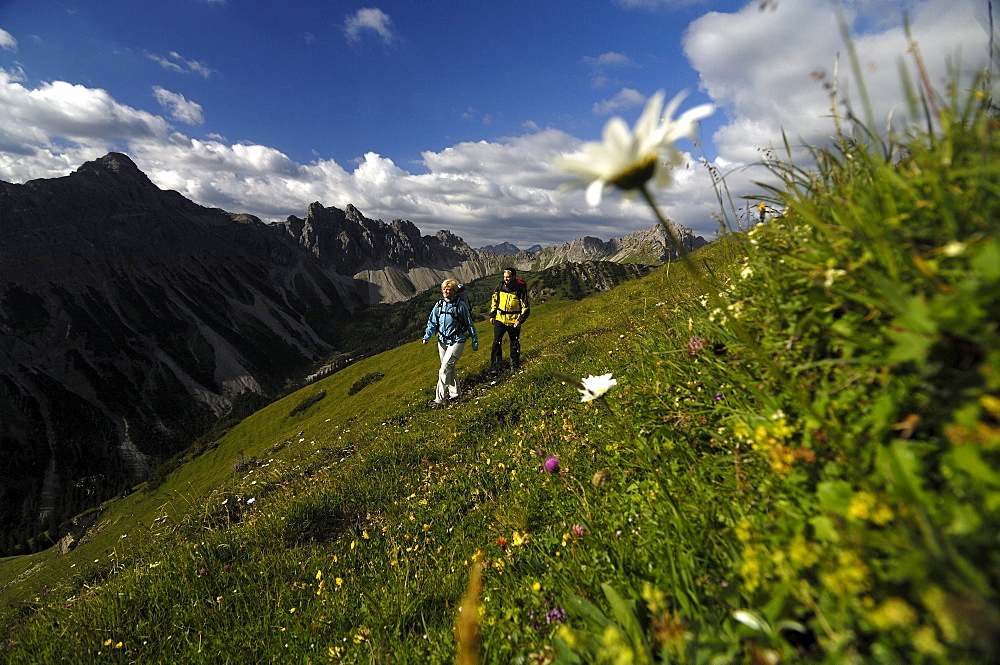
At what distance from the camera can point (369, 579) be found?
185 inches

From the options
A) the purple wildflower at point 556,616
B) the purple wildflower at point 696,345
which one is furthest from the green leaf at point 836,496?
the purple wildflower at point 696,345

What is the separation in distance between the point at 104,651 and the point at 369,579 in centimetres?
265

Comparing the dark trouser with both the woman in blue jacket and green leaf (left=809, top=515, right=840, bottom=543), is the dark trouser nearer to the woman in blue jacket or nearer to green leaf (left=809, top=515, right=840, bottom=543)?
the woman in blue jacket

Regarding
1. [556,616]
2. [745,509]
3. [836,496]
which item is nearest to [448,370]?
[556,616]

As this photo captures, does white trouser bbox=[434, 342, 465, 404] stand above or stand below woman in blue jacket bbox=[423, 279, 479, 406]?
below

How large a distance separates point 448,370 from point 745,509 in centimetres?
1284

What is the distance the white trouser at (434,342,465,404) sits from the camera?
14148mm

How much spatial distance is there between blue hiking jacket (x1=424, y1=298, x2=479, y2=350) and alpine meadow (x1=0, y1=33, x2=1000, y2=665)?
8.15 m

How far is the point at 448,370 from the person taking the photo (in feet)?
48.3

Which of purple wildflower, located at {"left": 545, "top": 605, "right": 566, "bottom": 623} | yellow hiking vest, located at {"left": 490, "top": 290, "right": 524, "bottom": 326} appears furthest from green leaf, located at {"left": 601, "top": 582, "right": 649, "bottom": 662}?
yellow hiking vest, located at {"left": 490, "top": 290, "right": 524, "bottom": 326}

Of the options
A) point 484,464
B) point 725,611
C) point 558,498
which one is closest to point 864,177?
point 725,611

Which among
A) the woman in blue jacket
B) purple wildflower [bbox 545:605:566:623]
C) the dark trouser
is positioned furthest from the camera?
the dark trouser

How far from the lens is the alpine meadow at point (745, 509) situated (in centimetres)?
129

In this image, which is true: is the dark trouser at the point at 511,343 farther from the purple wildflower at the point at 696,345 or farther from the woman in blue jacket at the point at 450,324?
the purple wildflower at the point at 696,345
